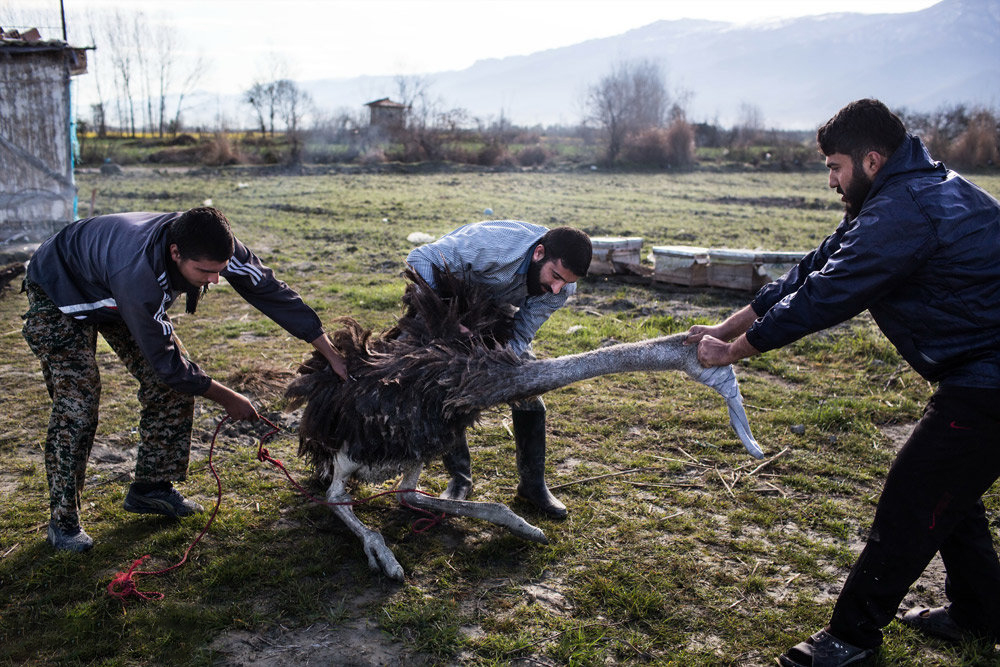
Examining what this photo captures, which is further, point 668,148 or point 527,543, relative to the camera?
point 668,148

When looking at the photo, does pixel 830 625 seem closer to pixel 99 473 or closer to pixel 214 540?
pixel 214 540

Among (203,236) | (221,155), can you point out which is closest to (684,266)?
(203,236)

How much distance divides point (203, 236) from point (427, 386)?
131cm

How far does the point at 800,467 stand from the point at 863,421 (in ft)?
3.11

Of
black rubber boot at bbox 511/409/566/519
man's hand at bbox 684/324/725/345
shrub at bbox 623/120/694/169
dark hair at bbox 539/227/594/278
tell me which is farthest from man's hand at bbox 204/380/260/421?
shrub at bbox 623/120/694/169

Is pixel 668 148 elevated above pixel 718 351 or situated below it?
above

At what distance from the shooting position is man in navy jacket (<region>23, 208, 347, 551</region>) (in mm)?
3344

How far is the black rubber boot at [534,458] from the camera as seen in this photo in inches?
166

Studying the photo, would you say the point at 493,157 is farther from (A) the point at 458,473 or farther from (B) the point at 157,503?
(B) the point at 157,503

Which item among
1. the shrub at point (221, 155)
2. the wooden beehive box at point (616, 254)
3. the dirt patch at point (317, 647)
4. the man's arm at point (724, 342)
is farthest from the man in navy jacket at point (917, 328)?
the shrub at point (221, 155)

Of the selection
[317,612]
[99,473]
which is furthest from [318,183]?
[317,612]

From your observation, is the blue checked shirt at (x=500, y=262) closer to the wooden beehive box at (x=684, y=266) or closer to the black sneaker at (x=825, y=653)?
the black sneaker at (x=825, y=653)

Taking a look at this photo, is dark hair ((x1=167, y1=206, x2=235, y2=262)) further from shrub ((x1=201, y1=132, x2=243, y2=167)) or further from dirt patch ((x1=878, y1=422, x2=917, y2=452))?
shrub ((x1=201, y1=132, x2=243, y2=167))

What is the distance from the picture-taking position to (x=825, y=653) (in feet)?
9.91
